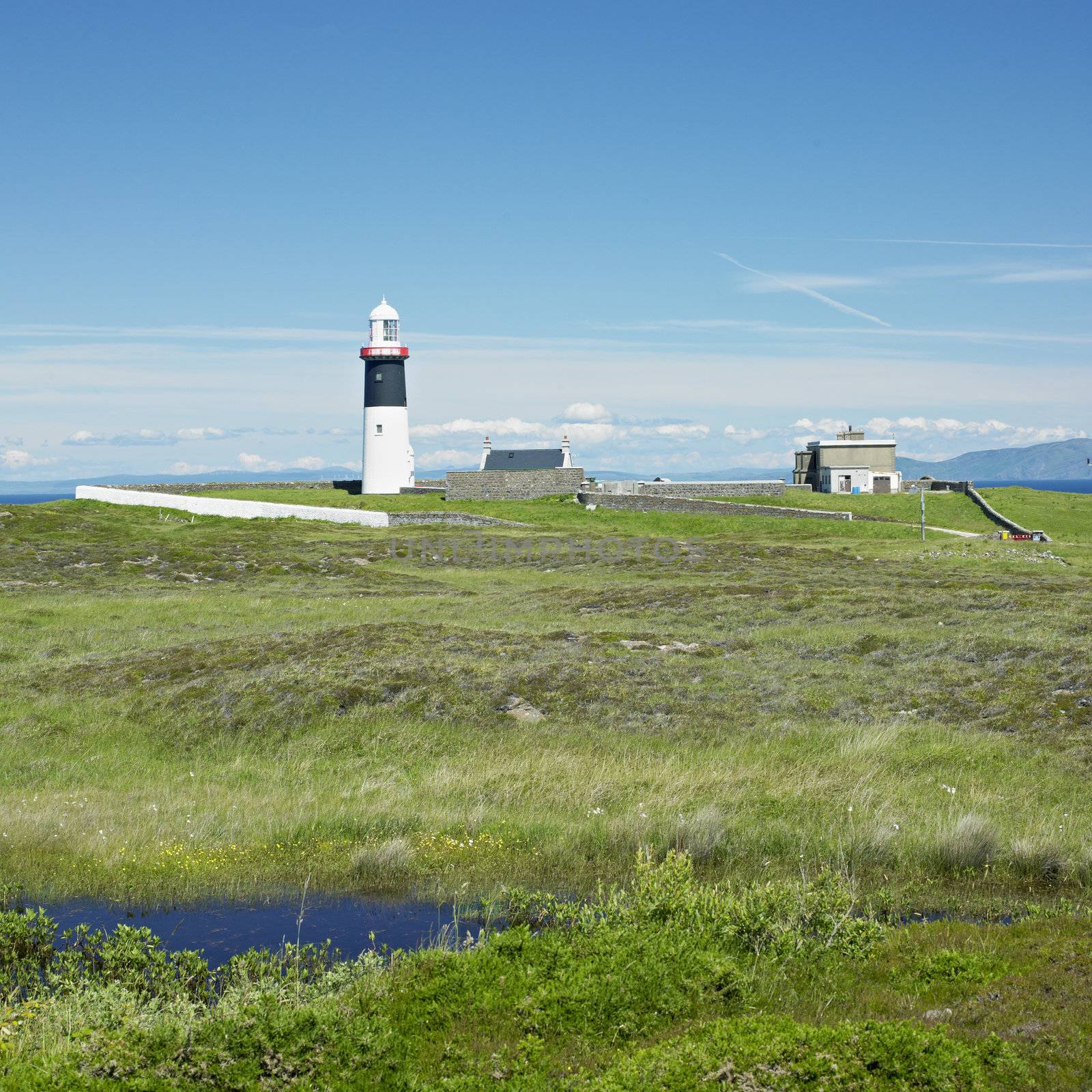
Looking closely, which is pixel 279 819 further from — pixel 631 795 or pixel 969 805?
pixel 969 805

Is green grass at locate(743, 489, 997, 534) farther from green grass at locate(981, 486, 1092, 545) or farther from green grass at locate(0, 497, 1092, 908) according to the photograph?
green grass at locate(0, 497, 1092, 908)

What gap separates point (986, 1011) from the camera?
8195mm

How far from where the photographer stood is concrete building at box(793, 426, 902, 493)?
9775cm

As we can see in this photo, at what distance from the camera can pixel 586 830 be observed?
551 inches

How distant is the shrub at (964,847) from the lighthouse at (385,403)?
3427 inches

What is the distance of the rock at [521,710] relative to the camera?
67.9ft

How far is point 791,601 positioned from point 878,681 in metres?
10.2

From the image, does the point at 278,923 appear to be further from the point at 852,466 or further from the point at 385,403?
the point at 852,466

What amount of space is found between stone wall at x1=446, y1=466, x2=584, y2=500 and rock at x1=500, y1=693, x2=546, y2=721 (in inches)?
2713

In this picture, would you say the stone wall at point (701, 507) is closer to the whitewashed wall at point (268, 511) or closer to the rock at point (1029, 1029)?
the whitewashed wall at point (268, 511)

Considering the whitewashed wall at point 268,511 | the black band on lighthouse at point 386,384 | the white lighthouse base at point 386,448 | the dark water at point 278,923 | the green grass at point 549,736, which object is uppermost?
the black band on lighthouse at point 386,384

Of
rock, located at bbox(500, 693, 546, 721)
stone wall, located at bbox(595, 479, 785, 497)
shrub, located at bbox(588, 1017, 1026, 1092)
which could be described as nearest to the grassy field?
shrub, located at bbox(588, 1017, 1026, 1092)

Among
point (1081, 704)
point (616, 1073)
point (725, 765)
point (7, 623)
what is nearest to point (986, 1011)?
point (616, 1073)

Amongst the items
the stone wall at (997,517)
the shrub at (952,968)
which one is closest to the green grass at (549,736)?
the shrub at (952,968)
